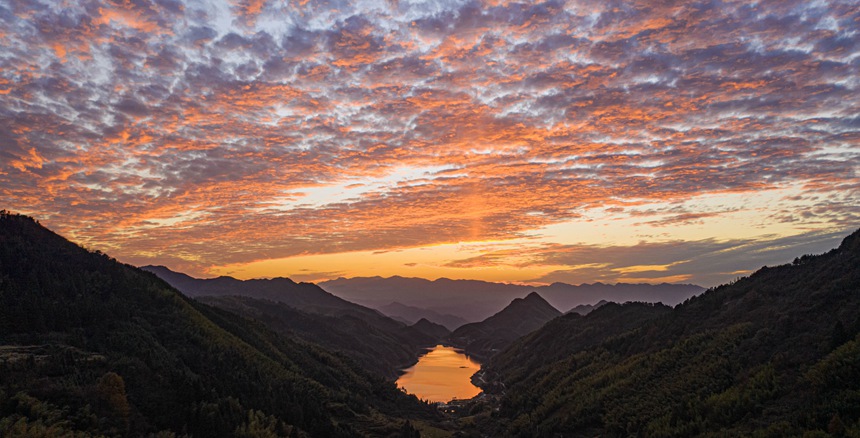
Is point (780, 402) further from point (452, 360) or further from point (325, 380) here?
point (452, 360)

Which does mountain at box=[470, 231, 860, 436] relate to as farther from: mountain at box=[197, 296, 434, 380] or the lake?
mountain at box=[197, 296, 434, 380]

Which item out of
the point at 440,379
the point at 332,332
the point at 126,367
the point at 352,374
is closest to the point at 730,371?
the point at 126,367

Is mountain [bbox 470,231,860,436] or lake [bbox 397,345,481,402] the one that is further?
lake [bbox 397,345,481,402]

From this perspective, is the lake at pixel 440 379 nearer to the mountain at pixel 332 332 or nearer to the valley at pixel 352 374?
the mountain at pixel 332 332

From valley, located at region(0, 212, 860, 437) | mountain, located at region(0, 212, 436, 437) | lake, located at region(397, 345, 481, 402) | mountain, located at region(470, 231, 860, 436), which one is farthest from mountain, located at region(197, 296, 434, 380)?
mountain, located at region(470, 231, 860, 436)

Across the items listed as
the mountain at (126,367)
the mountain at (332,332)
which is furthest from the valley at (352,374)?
the mountain at (332,332)
